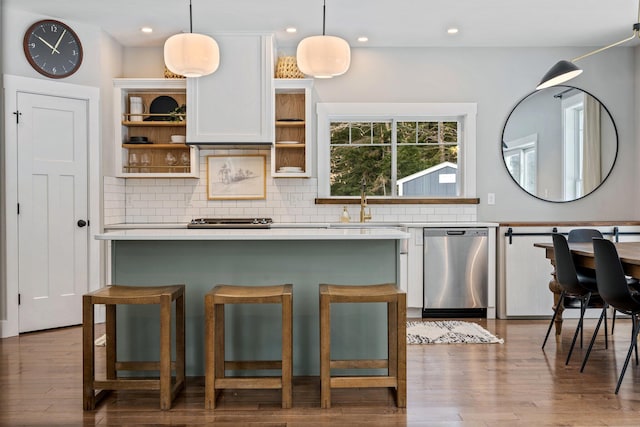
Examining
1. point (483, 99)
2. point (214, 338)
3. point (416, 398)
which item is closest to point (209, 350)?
point (214, 338)

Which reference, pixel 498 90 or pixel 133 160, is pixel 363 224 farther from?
pixel 133 160

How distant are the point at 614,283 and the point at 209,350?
7.41 feet

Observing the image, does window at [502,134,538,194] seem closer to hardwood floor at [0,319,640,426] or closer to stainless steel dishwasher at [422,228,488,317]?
stainless steel dishwasher at [422,228,488,317]

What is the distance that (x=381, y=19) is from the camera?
15.1 feet

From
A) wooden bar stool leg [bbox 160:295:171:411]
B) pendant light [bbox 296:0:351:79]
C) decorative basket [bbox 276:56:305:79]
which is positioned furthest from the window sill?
wooden bar stool leg [bbox 160:295:171:411]

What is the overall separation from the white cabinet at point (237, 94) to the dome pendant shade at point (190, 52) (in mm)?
1817

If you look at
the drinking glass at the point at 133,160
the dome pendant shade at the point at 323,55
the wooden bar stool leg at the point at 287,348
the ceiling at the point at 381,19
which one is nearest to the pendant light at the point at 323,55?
the dome pendant shade at the point at 323,55

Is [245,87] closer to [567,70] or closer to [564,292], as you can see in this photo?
[567,70]

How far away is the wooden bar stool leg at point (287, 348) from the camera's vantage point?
2.57 meters

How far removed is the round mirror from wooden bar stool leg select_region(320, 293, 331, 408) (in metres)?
3.53

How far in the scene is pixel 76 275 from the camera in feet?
15.2

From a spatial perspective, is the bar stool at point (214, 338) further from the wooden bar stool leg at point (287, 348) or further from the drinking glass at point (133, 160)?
the drinking glass at point (133, 160)

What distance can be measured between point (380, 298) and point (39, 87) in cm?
355

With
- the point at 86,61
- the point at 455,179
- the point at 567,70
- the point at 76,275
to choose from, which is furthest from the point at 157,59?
the point at 567,70
